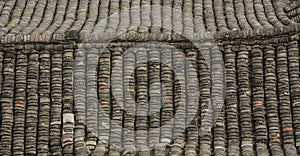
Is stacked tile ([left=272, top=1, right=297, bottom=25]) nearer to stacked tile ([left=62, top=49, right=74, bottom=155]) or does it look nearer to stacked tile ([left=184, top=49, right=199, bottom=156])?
stacked tile ([left=184, top=49, right=199, bottom=156])

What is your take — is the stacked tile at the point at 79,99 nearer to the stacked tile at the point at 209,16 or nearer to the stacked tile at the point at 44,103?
the stacked tile at the point at 44,103

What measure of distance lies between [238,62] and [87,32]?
217 cm

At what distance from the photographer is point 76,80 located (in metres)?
8.84

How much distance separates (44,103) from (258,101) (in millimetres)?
2830

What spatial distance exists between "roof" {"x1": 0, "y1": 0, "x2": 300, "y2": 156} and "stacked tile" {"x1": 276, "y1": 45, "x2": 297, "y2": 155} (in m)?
0.01

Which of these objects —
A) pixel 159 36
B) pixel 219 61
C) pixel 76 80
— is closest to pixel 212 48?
pixel 219 61

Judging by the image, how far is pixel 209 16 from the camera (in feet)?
32.7

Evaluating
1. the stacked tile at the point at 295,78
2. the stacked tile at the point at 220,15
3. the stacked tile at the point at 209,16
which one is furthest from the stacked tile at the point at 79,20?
the stacked tile at the point at 295,78

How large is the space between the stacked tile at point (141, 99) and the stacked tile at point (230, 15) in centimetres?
139

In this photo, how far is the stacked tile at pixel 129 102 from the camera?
27.3ft

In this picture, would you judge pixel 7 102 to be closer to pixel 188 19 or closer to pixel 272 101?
pixel 188 19

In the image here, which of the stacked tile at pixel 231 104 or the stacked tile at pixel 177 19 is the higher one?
the stacked tile at pixel 177 19

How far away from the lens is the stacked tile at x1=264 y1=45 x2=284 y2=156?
26.9 ft

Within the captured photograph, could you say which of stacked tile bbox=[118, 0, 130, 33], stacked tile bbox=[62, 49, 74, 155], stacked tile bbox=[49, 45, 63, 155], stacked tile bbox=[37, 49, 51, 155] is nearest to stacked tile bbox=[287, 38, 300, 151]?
stacked tile bbox=[118, 0, 130, 33]
